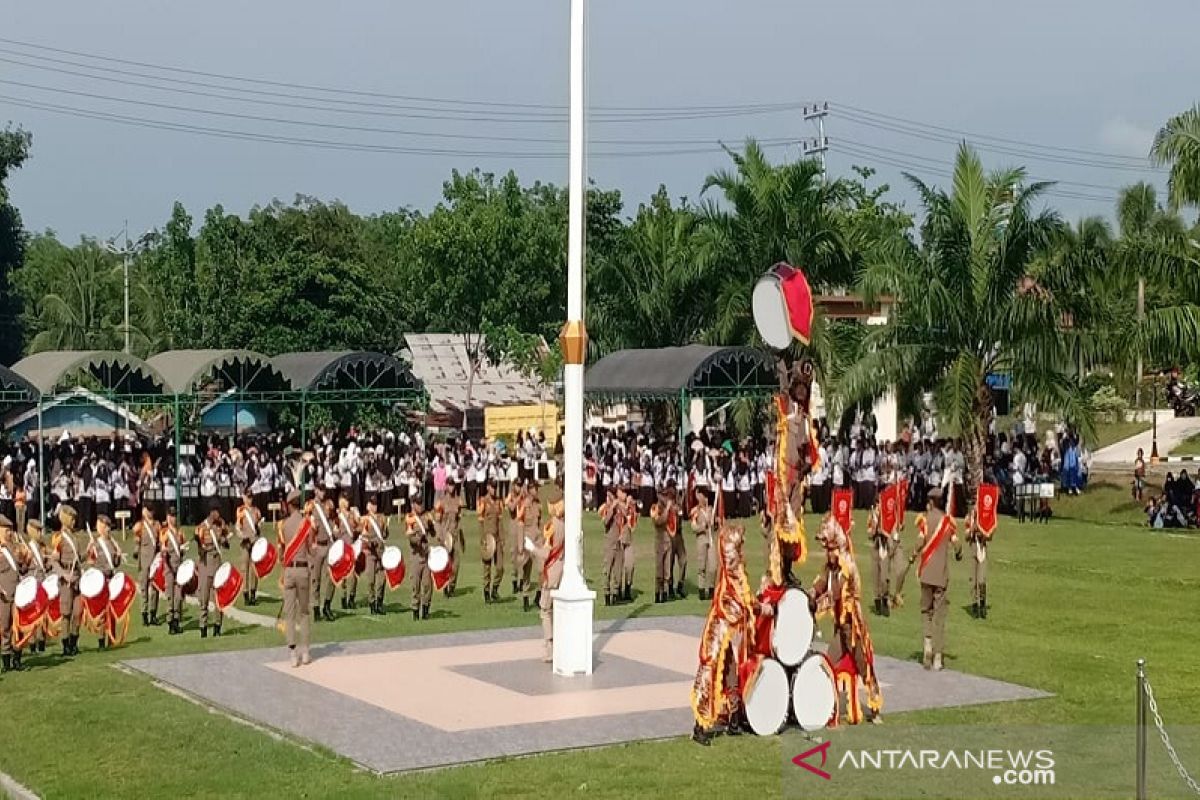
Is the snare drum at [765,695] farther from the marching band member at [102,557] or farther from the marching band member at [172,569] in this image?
the marching band member at [172,569]

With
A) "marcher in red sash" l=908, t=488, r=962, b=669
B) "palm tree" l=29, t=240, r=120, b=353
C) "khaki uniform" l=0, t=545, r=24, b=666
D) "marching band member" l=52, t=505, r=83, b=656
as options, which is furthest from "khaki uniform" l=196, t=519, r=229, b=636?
"palm tree" l=29, t=240, r=120, b=353

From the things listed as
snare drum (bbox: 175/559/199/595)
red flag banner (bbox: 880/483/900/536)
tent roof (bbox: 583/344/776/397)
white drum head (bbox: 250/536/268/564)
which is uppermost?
tent roof (bbox: 583/344/776/397)

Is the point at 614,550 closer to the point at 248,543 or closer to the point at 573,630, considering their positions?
the point at 248,543

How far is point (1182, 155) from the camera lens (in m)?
31.1

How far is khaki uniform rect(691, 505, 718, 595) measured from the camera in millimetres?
23781

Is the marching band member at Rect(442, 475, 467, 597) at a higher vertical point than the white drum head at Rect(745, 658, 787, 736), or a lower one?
higher

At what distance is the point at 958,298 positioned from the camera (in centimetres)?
3472

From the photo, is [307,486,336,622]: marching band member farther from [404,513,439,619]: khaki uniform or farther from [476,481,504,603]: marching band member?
[476,481,504,603]: marching band member

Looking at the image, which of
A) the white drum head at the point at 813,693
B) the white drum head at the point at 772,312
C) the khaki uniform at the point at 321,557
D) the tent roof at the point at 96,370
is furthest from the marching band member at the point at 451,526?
the tent roof at the point at 96,370

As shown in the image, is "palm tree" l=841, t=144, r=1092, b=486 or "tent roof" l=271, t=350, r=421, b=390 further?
"tent roof" l=271, t=350, r=421, b=390

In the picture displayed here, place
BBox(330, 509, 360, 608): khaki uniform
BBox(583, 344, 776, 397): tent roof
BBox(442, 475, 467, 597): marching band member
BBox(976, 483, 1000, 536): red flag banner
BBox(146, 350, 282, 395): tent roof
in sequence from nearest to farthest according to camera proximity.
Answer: BBox(976, 483, 1000, 536): red flag banner < BBox(330, 509, 360, 608): khaki uniform < BBox(442, 475, 467, 597): marching band member < BBox(583, 344, 776, 397): tent roof < BBox(146, 350, 282, 395): tent roof

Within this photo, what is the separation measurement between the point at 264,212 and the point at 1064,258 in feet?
124

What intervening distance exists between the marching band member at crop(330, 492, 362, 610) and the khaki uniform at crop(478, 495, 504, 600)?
6.21 feet

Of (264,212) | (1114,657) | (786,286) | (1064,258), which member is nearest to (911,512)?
(1064,258)
